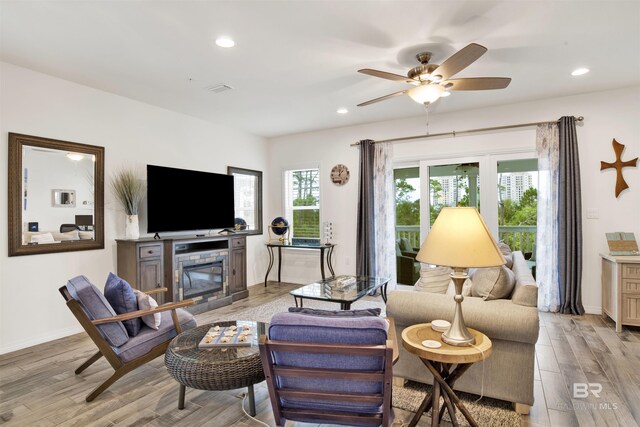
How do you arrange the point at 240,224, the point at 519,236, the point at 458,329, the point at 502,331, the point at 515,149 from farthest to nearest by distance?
the point at 240,224, the point at 519,236, the point at 515,149, the point at 502,331, the point at 458,329

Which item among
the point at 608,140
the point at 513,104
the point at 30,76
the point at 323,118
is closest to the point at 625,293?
the point at 608,140

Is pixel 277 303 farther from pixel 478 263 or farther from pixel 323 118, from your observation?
pixel 478 263

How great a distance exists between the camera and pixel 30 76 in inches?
134

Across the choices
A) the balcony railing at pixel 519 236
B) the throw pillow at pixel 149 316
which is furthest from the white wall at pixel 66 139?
the balcony railing at pixel 519 236

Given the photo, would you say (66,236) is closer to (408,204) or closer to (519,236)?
(408,204)

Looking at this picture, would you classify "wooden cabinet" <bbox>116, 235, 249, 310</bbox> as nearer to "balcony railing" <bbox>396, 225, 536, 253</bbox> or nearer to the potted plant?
the potted plant

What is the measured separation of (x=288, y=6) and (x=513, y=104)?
11.7 ft

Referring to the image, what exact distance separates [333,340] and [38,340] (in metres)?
3.57

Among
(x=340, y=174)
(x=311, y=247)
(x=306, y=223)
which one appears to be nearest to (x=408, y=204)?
(x=340, y=174)

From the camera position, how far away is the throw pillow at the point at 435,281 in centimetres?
259

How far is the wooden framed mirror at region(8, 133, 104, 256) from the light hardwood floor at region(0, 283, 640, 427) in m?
1.06

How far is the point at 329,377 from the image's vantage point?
149 centimetres

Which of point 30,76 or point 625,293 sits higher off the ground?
point 30,76

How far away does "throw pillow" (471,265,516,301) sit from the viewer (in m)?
2.32
